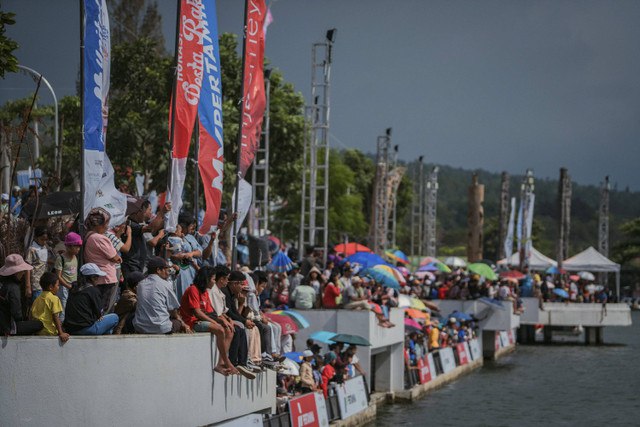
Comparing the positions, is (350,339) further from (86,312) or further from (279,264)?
(86,312)

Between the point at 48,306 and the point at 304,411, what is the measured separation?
34.7ft

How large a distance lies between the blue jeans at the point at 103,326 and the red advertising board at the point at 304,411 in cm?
824

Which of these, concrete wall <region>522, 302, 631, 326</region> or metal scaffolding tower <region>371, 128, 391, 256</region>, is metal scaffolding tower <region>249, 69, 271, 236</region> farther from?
concrete wall <region>522, 302, 631, 326</region>

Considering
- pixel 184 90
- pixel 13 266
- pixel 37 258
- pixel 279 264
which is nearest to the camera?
pixel 13 266

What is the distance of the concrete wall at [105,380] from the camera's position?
13.9 meters

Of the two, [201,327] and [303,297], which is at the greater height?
[303,297]

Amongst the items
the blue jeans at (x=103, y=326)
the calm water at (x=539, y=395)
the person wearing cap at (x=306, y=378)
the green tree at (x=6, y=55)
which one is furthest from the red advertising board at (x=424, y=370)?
the green tree at (x=6, y=55)

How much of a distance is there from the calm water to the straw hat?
63.3ft

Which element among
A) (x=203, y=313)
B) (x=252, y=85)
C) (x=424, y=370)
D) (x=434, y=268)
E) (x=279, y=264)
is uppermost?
(x=252, y=85)

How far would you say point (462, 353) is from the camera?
49750 millimetres

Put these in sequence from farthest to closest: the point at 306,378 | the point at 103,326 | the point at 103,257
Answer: the point at 306,378 → the point at 103,257 → the point at 103,326

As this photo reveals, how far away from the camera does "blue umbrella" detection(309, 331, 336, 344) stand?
29.2 metres

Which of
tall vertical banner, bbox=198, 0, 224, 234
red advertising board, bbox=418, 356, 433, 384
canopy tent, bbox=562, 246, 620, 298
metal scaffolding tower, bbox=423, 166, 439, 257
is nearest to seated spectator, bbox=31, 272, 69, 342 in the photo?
tall vertical banner, bbox=198, 0, 224, 234

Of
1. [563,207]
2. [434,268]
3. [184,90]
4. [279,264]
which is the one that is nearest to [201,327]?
[184,90]
